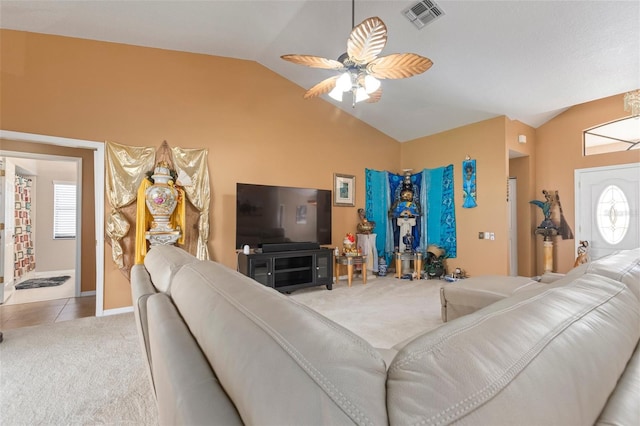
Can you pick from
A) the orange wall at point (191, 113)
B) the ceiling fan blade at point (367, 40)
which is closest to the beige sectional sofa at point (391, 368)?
the ceiling fan blade at point (367, 40)

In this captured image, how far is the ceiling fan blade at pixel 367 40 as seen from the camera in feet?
6.24

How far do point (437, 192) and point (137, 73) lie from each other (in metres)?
4.98

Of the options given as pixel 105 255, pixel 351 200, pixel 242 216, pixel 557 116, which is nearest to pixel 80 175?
pixel 105 255

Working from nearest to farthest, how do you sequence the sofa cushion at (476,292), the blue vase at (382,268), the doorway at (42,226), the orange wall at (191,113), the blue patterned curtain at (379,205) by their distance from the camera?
the sofa cushion at (476,292) → the orange wall at (191,113) → the doorway at (42,226) → the blue vase at (382,268) → the blue patterned curtain at (379,205)

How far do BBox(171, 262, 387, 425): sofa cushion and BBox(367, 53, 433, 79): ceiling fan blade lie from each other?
7.50 ft

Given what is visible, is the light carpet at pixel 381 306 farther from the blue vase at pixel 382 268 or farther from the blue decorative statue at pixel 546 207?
the blue decorative statue at pixel 546 207

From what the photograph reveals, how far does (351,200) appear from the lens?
16.9 feet

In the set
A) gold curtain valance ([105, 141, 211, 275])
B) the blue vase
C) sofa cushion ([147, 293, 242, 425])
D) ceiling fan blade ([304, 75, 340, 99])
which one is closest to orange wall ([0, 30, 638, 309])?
gold curtain valance ([105, 141, 211, 275])

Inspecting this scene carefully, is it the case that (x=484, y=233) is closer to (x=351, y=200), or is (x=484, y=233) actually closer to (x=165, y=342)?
(x=351, y=200)

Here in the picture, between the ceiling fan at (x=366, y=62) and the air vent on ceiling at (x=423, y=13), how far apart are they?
1.95ft

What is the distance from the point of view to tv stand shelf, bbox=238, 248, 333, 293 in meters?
3.74

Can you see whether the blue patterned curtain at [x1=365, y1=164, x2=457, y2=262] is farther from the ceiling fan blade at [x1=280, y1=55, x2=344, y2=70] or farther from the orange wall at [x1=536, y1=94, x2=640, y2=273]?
the ceiling fan blade at [x1=280, y1=55, x2=344, y2=70]

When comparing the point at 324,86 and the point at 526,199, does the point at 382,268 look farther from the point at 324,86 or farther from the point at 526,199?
the point at 324,86

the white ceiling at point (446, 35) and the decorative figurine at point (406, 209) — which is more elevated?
the white ceiling at point (446, 35)
